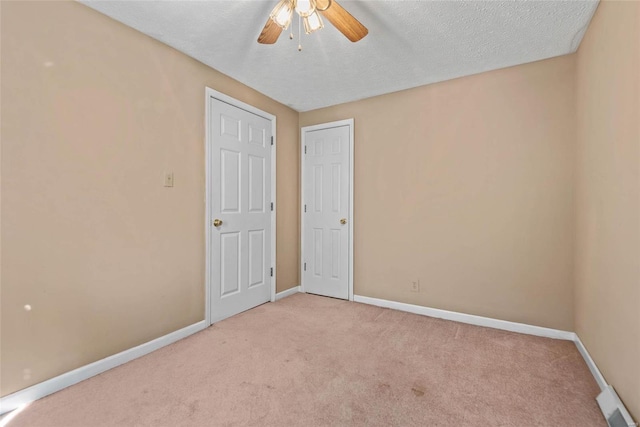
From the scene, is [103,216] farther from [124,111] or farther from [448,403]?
[448,403]

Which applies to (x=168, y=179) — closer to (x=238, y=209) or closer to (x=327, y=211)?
(x=238, y=209)

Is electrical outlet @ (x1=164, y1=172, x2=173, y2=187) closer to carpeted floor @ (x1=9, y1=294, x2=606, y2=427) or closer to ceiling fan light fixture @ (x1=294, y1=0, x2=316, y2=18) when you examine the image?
carpeted floor @ (x1=9, y1=294, x2=606, y2=427)

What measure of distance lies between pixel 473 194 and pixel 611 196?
113cm

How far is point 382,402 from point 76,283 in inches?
→ 78.6

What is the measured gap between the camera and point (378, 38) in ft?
7.09

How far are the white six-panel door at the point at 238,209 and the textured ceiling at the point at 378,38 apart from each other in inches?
19.3

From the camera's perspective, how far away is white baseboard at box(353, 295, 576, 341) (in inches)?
95.2

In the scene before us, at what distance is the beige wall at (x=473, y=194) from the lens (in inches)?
95.3

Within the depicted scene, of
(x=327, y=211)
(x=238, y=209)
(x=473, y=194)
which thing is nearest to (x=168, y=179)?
(x=238, y=209)

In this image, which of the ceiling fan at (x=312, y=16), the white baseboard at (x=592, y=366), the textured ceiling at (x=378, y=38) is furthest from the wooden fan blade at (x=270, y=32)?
the white baseboard at (x=592, y=366)

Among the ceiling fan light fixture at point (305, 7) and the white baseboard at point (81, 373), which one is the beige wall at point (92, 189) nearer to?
the white baseboard at point (81, 373)

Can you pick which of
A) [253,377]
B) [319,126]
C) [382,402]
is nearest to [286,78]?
[319,126]

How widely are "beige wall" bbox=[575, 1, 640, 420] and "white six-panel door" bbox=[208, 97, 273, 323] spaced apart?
2.80 m

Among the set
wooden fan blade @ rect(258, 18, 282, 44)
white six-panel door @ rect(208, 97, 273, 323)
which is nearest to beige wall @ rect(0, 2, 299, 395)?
white six-panel door @ rect(208, 97, 273, 323)
